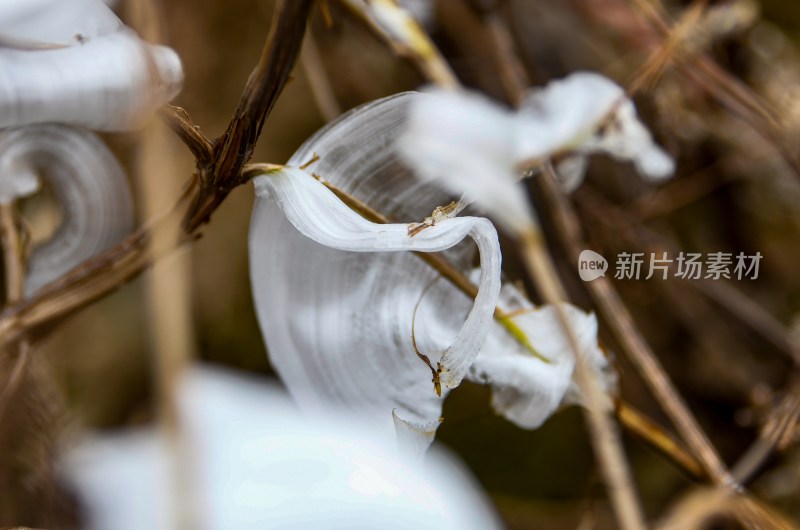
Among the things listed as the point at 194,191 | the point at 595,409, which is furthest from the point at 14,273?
the point at 595,409

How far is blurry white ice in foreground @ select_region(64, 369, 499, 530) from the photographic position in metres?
0.29

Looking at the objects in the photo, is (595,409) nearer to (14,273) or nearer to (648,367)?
(648,367)

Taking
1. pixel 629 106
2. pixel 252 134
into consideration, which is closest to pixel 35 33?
pixel 252 134

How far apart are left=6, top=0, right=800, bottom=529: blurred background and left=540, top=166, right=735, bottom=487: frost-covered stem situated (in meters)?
0.19

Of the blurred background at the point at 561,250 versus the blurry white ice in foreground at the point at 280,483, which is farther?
the blurred background at the point at 561,250

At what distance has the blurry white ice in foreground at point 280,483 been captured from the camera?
0.95ft

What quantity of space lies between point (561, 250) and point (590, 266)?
0.89 ft

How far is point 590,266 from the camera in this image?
440mm

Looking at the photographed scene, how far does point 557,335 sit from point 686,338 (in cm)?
53

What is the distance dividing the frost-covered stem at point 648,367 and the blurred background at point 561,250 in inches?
7.4

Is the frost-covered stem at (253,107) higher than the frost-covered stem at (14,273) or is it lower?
higher

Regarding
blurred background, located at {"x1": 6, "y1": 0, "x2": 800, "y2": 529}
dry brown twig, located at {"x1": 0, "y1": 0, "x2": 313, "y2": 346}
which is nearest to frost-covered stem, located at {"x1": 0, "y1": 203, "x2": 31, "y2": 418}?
dry brown twig, located at {"x1": 0, "y1": 0, "x2": 313, "y2": 346}

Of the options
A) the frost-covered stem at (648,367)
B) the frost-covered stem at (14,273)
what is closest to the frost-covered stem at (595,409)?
the frost-covered stem at (648,367)

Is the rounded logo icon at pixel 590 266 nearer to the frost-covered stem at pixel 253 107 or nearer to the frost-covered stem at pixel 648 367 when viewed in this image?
the frost-covered stem at pixel 648 367
